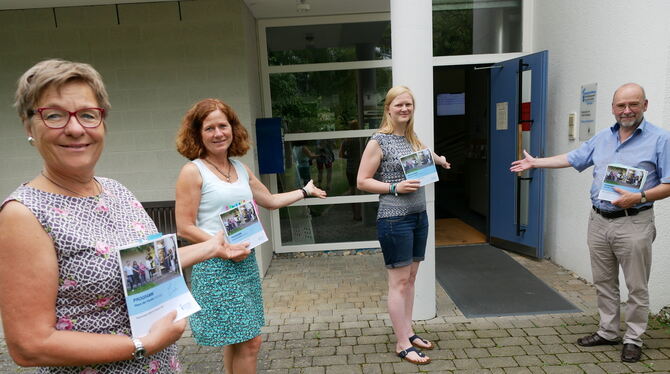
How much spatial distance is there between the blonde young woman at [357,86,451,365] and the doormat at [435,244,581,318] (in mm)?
1131

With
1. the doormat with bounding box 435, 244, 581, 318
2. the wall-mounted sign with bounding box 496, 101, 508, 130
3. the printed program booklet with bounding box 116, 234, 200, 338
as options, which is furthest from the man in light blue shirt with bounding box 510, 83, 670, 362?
the printed program booklet with bounding box 116, 234, 200, 338

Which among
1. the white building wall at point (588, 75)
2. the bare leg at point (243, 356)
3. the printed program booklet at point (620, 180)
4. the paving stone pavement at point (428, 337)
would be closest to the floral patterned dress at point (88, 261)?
the bare leg at point (243, 356)

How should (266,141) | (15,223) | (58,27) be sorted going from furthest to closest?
(266,141)
(58,27)
(15,223)

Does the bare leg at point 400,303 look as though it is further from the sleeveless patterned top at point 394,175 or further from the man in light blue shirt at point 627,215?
the man in light blue shirt at point 627,215

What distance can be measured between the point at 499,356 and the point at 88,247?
3014 millimetres

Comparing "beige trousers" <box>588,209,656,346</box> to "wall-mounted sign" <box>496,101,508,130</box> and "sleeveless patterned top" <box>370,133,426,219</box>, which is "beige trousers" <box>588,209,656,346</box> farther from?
"wall-mounted sign" <box>496,101,508,130</box>

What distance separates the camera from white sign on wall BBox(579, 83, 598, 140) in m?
4.38

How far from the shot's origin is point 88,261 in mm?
1244

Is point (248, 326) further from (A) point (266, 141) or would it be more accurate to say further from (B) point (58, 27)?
(B) point (58, 27)

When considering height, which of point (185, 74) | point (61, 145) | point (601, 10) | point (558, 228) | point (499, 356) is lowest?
point (499, 356)

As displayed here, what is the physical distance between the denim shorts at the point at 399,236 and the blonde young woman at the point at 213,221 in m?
1.09

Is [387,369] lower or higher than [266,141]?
lower

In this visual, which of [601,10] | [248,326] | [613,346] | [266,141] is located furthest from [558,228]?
[248,326]

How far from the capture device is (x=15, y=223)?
1.12 m
